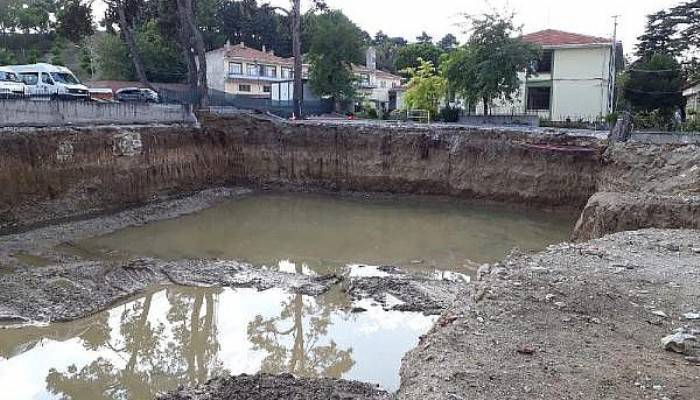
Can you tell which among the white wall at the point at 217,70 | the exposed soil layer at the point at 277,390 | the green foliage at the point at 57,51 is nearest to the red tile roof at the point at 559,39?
the white wall at the point at 217,70

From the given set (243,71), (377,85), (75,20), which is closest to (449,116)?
(75,20)

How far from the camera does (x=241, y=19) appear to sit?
61.7 meters

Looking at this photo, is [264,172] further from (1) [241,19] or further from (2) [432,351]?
(1) [241,19]

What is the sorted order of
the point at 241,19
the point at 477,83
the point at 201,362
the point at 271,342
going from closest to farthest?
the point at 201,362
the point at 271,342
the point at 477,83
the point at 241,19

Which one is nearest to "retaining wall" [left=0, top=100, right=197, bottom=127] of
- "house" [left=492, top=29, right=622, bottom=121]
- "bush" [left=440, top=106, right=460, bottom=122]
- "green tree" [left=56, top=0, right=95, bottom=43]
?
"green tree" [left=56, top=0, right=95, bottom=43]

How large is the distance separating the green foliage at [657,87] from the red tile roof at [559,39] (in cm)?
284

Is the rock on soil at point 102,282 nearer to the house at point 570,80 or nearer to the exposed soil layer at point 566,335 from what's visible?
the exposed soil layer at point 566,335

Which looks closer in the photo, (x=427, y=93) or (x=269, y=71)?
(x=427, y=93)

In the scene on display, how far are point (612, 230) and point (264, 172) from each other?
16713 mm

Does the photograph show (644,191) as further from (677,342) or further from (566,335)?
(566,335)

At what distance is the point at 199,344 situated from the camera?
9.75m

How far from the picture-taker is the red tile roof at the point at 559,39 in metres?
35.6

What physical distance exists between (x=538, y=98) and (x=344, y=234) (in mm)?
23695

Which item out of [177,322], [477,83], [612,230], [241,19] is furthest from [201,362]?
[241,19]
